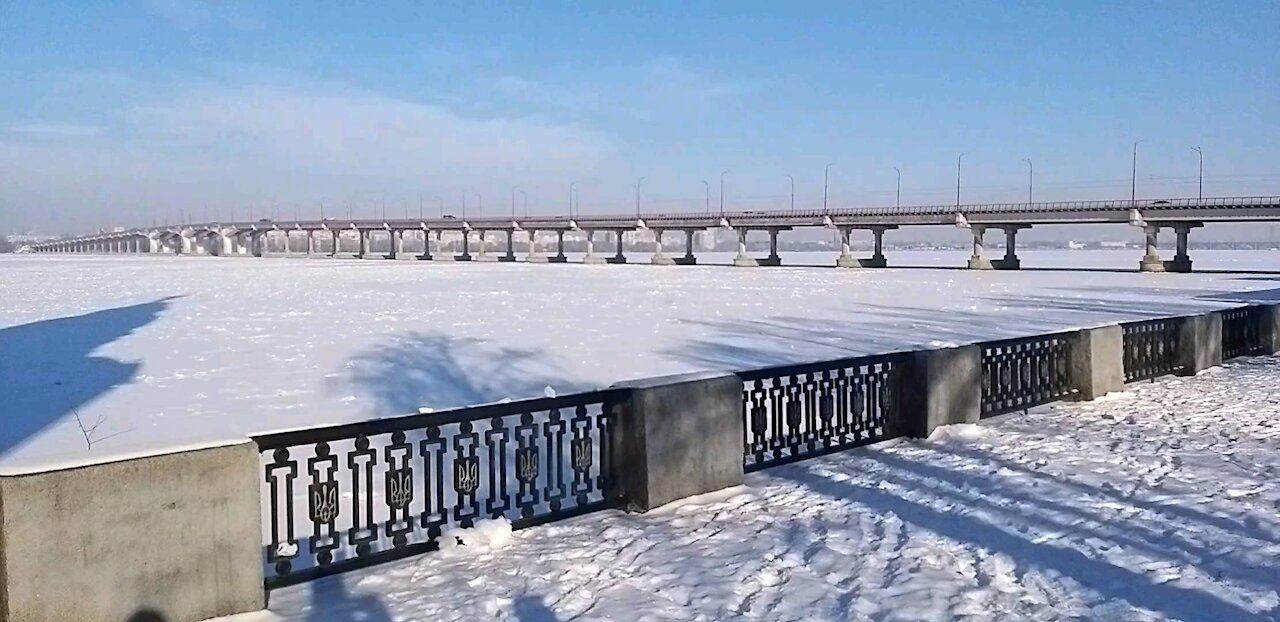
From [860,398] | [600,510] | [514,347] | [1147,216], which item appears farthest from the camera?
[1147,216]

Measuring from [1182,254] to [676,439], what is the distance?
78700 millimetres

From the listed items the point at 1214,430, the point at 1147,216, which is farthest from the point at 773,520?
the point at 1147,216

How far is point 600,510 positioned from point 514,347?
12.3 m

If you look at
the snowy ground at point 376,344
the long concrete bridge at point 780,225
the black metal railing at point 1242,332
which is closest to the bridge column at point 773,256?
the long concrete bridge at point 780,225

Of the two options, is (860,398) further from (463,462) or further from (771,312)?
(771,312)

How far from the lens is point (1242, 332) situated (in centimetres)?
1730

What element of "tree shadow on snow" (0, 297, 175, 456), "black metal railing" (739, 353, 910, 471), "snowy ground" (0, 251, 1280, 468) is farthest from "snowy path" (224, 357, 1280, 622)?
"tree shadow on snow" (0, 297, 175, 456)

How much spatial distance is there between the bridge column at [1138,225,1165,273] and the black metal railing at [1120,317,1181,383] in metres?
65.1

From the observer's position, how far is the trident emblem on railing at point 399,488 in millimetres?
6277

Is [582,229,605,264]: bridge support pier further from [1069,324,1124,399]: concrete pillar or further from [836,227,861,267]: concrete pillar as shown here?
[1069,324,1124,399]: concrete pillar

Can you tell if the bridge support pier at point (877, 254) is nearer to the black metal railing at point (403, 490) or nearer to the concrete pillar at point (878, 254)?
the concrete pillar at point (878, 254)

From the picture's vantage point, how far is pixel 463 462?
6.72 metres

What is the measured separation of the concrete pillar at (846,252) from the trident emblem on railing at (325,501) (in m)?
89.5

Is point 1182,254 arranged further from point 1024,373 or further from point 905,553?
point 905,553
